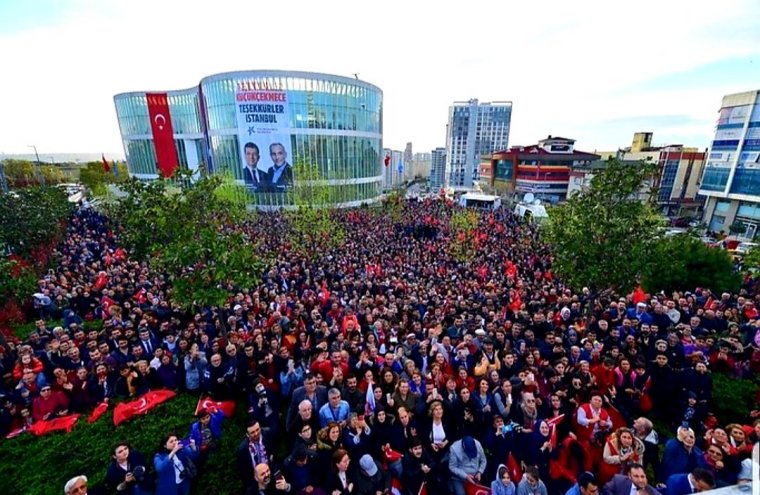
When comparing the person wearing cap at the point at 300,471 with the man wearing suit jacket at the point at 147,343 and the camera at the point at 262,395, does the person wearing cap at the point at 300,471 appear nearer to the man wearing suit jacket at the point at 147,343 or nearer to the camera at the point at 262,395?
the camera at the point at 262,395

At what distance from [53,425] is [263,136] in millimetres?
38450

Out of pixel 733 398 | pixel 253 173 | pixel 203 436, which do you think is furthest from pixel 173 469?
pixel 253 173

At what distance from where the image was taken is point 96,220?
83.5 ft

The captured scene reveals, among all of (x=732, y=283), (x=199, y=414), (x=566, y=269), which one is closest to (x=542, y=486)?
(x=199, y=414)

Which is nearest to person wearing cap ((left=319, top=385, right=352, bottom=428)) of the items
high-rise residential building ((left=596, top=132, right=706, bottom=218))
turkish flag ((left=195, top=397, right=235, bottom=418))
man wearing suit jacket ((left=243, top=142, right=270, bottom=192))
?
turkish flag ((left=195, top=397, right=235, bottom=418))

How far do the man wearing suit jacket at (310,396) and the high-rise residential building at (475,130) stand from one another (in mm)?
109372

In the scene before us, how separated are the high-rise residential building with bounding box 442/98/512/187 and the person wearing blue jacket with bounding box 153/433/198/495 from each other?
11103 cm

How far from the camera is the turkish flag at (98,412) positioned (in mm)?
6248

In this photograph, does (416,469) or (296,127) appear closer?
(416,469)

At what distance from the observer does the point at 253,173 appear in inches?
1606

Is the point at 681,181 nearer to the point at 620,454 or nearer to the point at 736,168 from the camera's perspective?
the point at 736,168

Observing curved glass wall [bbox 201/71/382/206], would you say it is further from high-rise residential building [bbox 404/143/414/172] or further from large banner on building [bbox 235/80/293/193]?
high-rise residential building [bbox 404/143/414/172]

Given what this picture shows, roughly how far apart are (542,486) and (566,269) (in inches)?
259

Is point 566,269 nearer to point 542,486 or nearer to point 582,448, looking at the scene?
point 582,448
